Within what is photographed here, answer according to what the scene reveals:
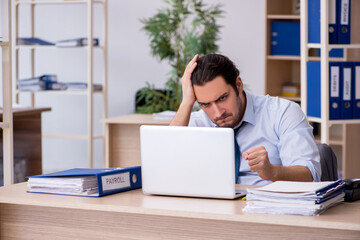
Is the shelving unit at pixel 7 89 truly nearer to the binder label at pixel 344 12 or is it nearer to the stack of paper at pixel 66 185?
the stack of paper at pixel 66 185

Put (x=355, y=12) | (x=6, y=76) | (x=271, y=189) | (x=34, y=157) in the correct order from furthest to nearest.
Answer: (x=34, y=157) → (x=355, y=12) → (x=6, y=76) → (x=271, y=189)

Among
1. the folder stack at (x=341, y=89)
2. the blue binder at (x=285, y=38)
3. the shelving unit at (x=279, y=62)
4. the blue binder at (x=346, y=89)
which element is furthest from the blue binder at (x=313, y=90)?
the blue binder at (x=285, y=38)

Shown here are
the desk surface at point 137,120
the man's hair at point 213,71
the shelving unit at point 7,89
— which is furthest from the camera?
the desk surface at point 137,120

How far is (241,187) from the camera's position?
2129 mm

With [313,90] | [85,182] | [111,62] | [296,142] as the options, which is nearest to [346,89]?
[313,90]

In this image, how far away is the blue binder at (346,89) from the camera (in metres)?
3.58

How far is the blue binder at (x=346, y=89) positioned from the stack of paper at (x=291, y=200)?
1.94 meters

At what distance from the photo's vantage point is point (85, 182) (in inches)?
77.7

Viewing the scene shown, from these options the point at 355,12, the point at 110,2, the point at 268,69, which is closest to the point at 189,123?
the point at 355,12

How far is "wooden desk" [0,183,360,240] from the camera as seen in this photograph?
64.6 inches

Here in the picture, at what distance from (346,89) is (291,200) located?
2074 millimetres

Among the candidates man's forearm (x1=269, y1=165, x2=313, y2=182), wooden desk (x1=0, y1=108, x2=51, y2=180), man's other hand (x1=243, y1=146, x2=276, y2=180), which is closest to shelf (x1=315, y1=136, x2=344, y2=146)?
wooden desk (x1=0, y1=108, x2=51, y2=180)

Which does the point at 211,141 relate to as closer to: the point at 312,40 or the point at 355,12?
the point at 312,40

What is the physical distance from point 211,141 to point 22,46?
14.1 feet
